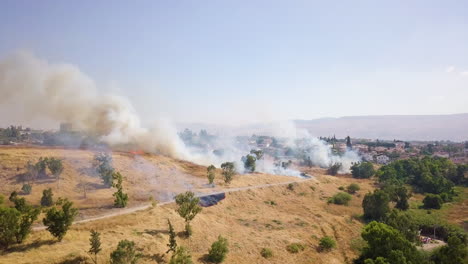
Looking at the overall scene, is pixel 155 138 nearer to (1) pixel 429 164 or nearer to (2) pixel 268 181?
(2) pixel 268 181

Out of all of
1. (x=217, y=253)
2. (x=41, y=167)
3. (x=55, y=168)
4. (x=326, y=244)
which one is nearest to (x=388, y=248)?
(x=326, y=244)

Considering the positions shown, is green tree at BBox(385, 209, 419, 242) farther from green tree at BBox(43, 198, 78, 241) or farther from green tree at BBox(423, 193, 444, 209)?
green tree at BBox(43, 198, 78, 241)

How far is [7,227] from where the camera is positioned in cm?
2598

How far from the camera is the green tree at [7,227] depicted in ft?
84.6

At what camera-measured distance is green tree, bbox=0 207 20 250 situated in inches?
1015

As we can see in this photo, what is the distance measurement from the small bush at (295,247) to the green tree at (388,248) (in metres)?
7.40

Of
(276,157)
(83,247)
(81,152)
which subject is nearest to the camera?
(83,247)

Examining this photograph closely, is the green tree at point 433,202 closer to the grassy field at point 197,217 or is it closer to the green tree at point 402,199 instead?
the grassy field at point 197,217

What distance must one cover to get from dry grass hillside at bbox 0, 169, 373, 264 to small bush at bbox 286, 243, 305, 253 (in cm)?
66

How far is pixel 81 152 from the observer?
2623 inches

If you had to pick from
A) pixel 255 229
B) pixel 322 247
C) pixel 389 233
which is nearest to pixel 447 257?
pixel 389 233

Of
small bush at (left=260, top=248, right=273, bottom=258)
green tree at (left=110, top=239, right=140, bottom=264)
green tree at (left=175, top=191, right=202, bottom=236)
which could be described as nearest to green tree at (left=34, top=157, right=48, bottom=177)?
green tree at (left=175, top=191, right=202, bottom=236)

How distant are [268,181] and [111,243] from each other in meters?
53.0

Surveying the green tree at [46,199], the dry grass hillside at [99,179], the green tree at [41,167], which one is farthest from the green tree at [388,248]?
the green tree at [41,167]
